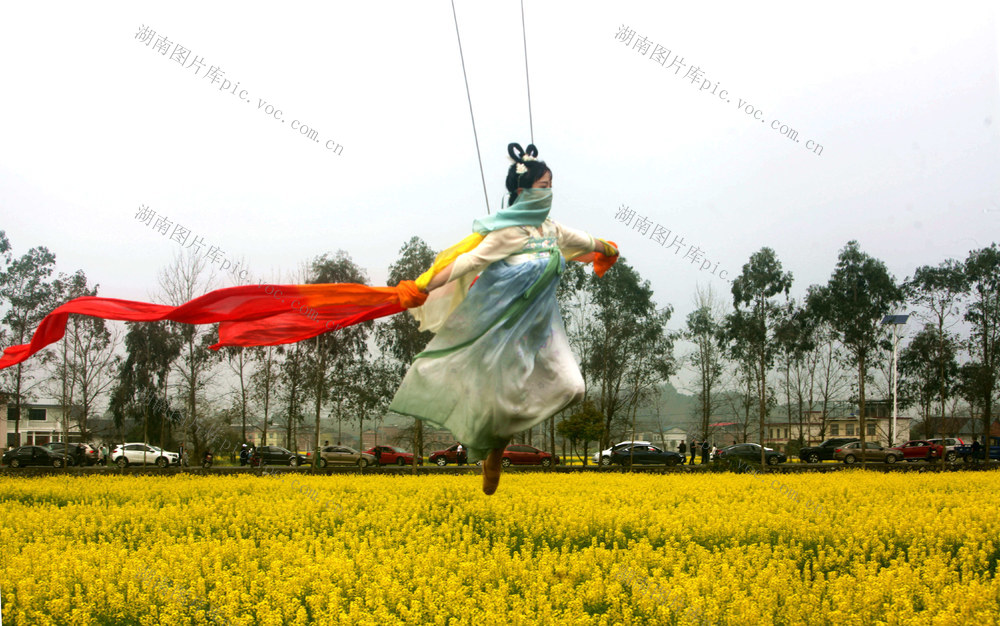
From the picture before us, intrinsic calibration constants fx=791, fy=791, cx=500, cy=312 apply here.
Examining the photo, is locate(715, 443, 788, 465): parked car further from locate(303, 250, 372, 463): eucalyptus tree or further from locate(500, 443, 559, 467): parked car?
locate(303, 250, 372, 463): eucalyptus tree

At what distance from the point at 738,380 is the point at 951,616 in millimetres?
35029

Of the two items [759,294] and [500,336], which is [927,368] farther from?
[500,336]

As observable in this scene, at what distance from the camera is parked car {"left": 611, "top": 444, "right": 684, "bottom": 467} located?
2849cm

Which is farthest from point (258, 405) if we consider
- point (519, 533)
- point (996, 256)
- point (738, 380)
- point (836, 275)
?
point (996, 256)

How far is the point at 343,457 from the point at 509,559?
23.8 metres

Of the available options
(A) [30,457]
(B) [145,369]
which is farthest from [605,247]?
(B) [145,369]

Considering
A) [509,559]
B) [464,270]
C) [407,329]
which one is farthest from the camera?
[407,329]

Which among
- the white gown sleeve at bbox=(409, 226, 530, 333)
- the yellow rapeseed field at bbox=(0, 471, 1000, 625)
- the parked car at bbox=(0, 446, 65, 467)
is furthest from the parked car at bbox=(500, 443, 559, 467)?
the white gown sleeve at bbox=(409, 226, 530, 333)

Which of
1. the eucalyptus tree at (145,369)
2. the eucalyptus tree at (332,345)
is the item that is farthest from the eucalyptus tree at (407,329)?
the eucalyptus tree at (145,369)

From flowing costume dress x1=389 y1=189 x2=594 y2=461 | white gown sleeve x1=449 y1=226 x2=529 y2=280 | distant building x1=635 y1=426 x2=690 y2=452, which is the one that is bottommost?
distant building x1=635 y1=426 x2=690 y2=452

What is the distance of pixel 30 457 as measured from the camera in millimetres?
29625

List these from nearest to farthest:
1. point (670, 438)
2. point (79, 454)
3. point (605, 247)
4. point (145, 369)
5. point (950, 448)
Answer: point (605, 247)
point (79, 454)
point (950, 448)
point (145, 369)
point (670, 438)

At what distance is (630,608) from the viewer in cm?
484

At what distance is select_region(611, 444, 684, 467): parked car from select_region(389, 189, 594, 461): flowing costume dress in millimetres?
24739
